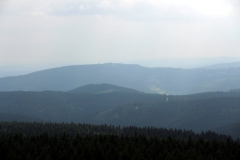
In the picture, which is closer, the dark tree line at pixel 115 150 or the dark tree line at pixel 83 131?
the dark tree line at pixel 115 150

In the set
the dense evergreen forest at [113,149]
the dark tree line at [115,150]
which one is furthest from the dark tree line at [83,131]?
the dark tree line at [115,150]

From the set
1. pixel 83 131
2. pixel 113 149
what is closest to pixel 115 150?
pixel 113 149

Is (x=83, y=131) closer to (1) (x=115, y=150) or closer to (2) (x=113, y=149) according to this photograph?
(2) (x=113, y=149)

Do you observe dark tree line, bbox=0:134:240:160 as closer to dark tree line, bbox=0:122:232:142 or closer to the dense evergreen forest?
the dense evergreen forest

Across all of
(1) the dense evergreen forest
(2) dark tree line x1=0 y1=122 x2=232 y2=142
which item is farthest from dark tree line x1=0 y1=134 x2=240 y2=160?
(2) dark tree line x1=0 y1=122 x2=232 y2=142

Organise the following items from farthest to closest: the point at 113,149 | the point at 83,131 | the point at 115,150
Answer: the point at 83,131 < the point at 113,149 < the point at 115,150

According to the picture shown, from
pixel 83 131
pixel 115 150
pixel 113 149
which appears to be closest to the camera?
pixel 115 150

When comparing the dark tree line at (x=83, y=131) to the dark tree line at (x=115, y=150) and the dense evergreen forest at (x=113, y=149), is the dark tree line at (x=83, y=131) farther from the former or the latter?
the dark tree line at (x=115, y=150)

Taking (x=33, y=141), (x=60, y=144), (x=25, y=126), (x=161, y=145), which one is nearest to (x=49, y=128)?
(x=25, y=126)

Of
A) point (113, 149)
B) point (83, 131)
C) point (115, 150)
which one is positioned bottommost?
point (83, 131)

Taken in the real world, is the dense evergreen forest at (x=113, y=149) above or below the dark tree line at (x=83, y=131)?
above

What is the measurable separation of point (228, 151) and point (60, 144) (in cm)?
3297

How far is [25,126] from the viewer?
4803 inches

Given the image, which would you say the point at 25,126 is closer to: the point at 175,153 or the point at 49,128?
the point at 49,128
